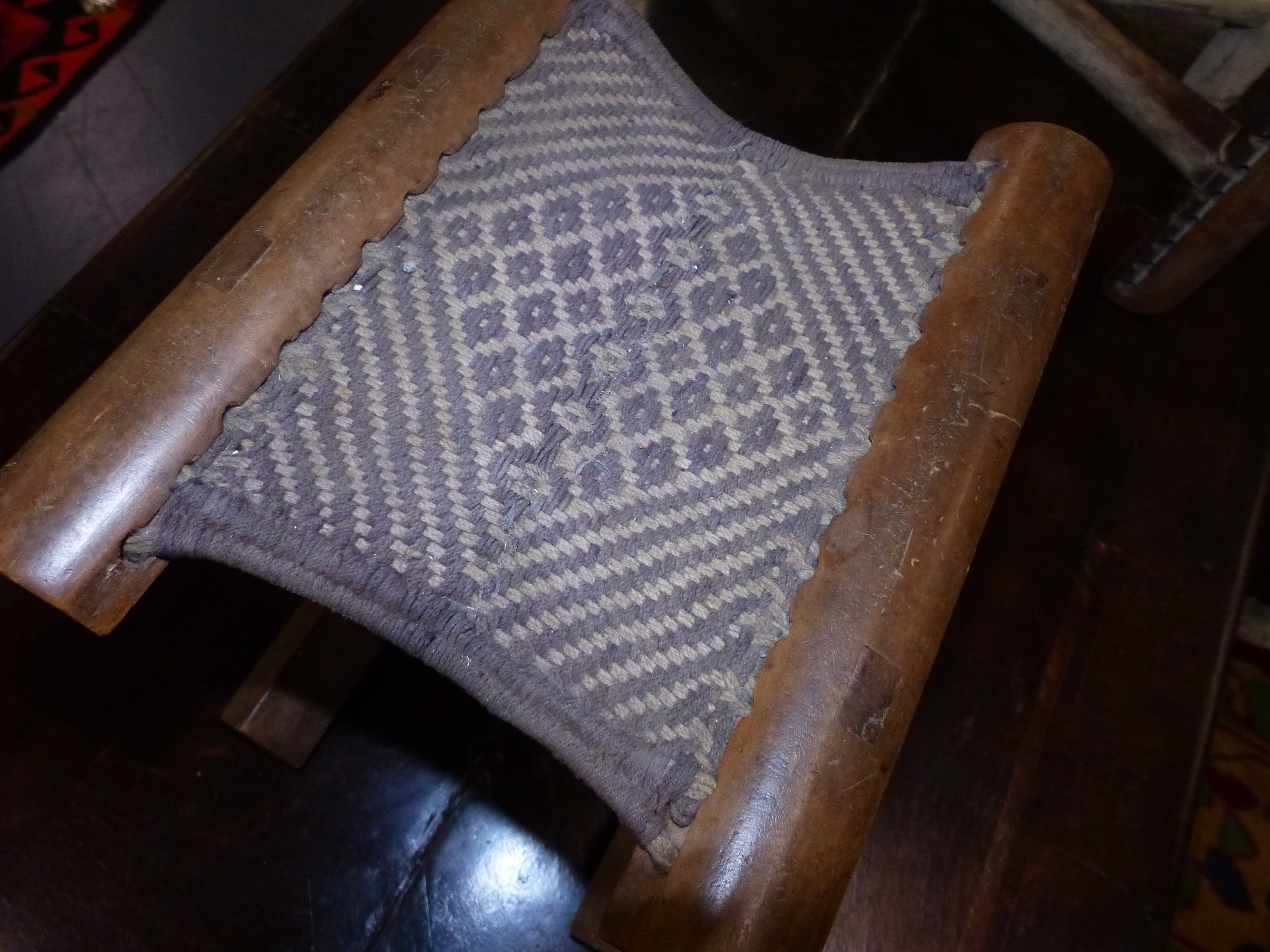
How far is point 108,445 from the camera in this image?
535 millimetres

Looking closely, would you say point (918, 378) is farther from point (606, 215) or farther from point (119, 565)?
point (119, 565)

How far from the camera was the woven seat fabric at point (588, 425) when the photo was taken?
0.57 m

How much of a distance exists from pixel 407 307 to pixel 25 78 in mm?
1196

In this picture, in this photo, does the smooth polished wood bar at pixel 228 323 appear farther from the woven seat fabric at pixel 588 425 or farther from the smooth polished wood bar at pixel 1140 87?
the smooth polished wood bar at pixel 1140 87

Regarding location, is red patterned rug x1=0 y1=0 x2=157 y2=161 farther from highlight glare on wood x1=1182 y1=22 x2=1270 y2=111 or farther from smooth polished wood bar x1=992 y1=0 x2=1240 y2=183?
highlight glare on wood x1=1182 y1=22 x2=1270 y2=111

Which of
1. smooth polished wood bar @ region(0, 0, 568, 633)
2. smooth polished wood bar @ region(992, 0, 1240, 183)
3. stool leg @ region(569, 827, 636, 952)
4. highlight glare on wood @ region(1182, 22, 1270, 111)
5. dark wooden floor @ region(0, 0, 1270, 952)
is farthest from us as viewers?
highlight glare on wood @ region(1182, 22, 1270, 111)

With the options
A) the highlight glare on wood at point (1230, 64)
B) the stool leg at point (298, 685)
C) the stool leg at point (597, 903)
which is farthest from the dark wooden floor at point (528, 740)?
the highlight glare on wood at point (1230, 64)

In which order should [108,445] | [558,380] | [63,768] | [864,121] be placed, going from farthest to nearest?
[864,121]
[63,768]
[558,380]
[108,445]

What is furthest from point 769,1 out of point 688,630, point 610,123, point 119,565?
point 119,565

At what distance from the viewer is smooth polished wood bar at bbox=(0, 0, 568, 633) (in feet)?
1.72

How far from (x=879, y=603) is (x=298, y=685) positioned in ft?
2.47

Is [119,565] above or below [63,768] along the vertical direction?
above

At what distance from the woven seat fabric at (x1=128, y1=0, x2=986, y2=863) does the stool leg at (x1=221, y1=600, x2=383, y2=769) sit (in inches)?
19.7

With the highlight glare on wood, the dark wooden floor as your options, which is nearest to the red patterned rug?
the dark wooden floor
